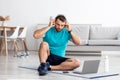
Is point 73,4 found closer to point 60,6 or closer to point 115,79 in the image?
point 60,6

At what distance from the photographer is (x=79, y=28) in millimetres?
8531

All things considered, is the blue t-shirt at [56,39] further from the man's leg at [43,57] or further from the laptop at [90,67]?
the laptop at [90,67]

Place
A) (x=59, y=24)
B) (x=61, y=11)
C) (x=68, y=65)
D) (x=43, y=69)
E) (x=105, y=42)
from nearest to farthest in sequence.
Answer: (x=43, y=69) → (x=59, y=24) → (x=68, y=65) → (x=105, y=42) → (x=61, y=11)

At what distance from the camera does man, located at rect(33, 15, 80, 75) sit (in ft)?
13.8

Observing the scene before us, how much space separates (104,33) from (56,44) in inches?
167

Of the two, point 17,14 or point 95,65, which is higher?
point 17,14

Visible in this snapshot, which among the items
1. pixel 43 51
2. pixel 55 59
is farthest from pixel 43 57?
pixel 55 59

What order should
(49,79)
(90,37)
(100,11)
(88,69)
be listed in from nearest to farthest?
(49,79), (88,69), (90,37), (100,11)

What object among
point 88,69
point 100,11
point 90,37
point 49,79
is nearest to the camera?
point 49,79

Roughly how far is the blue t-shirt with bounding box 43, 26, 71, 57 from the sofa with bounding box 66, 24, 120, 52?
11.4 ft

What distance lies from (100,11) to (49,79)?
5.75 meters

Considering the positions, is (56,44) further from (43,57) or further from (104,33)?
(104,33)

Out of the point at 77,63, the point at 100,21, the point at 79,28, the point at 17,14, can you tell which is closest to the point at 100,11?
the point at 100,21

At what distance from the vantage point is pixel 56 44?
14.2ft
